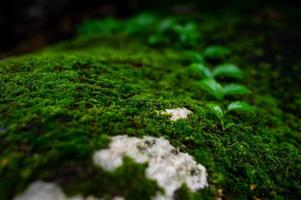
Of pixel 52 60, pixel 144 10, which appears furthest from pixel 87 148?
pixel 144 10

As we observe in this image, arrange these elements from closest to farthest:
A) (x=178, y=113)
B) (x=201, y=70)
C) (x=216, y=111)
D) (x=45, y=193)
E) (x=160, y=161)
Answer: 1. (x=45, y=193)
2. (x=160, y=161)
3. (x=178, y=113)
4. (x=216, y=111)
5. (x=201, y=70)

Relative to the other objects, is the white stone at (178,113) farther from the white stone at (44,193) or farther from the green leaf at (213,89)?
the white stone at (44,193)

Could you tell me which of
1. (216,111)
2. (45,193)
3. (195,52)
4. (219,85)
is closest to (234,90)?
(219,85)

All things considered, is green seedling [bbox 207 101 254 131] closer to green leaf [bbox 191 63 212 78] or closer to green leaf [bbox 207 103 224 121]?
green leaf [bbox 207 103 224 121]

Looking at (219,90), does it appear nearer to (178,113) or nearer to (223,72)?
(223,72)

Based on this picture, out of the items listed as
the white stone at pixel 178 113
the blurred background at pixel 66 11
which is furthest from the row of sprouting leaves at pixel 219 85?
the blurred background at pixel 66 11

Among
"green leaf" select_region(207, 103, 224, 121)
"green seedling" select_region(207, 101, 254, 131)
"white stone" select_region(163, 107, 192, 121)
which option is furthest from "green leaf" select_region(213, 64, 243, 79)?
"white stone" select_region(163, 107, 192, 121)
